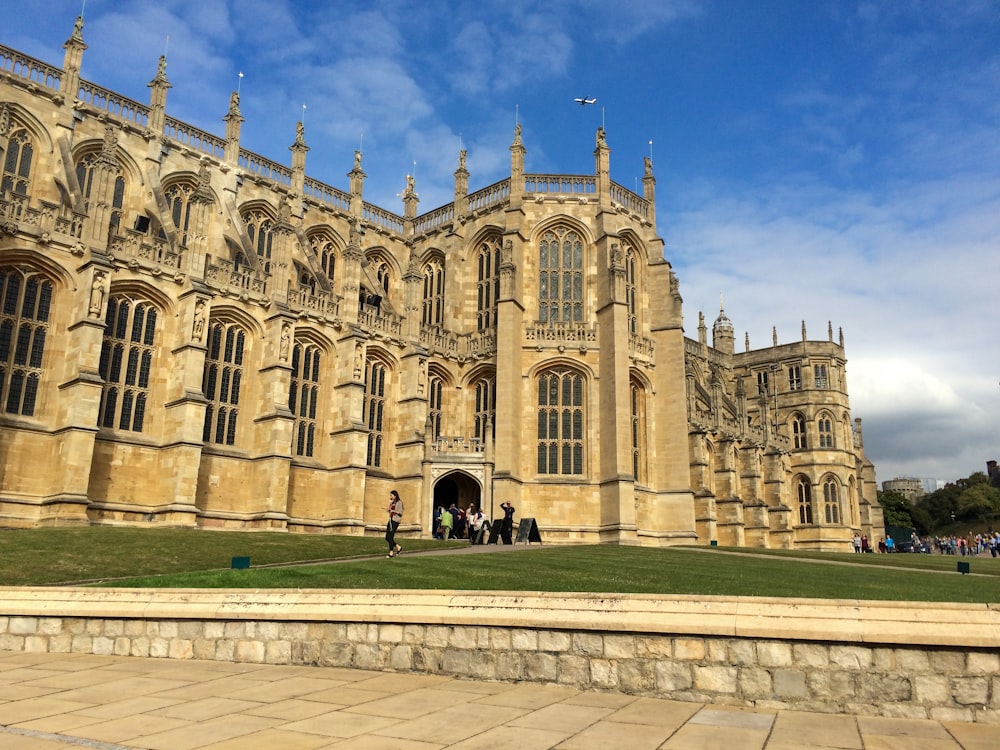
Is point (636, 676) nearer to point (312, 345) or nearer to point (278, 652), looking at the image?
point (278, 652)

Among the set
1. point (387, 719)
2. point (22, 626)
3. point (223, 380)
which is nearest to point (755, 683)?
point (387, 719)

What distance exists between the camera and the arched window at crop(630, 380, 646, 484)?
37938mm

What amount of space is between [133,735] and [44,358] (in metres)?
24.5

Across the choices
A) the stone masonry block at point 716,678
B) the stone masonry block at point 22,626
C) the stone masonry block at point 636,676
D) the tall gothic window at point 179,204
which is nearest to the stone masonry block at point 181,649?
the stone masonry block at point 22,626

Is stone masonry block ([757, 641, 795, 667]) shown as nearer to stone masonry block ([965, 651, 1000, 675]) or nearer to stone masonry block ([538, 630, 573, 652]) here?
stone masonry block ([965, 651, 1000, 675])

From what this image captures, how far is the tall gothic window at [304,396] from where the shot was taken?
33.7 m

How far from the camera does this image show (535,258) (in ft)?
127

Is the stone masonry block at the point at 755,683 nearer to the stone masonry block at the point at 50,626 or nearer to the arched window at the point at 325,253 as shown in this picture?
the stone masonry block at the point at 50,626

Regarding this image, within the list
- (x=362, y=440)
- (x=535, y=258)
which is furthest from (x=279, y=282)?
(x=535, y=258)

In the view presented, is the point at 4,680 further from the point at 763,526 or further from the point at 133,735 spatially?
the point at 763,526

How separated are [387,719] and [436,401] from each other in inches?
1301

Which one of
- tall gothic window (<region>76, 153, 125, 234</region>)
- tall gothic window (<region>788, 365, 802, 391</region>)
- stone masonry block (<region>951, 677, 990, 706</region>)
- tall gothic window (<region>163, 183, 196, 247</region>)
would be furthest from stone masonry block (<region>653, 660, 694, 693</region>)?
tall gothic window (<region>788, 365, 802, 391</region>)

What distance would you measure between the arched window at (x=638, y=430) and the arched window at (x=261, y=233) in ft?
62.9

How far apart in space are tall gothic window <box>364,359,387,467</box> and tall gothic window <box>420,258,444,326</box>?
19.4 ft
